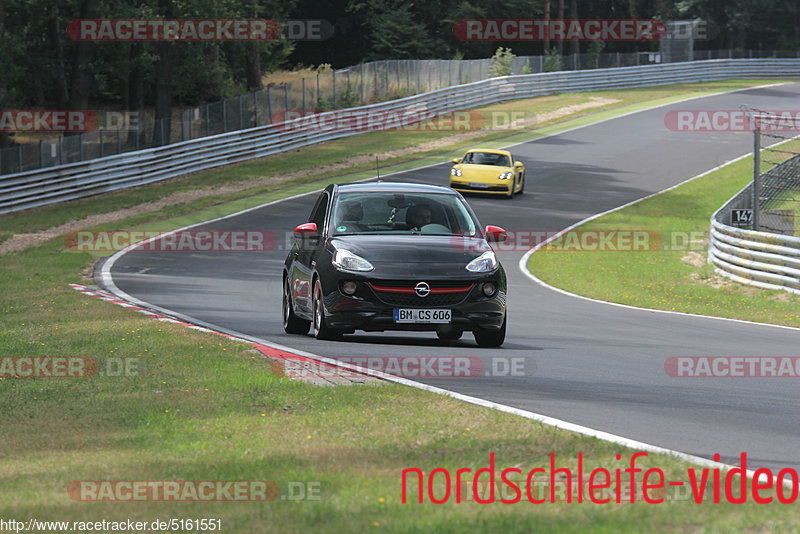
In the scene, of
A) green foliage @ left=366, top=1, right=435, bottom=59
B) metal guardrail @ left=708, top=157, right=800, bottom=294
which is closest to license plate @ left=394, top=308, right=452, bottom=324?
metal guardrail @ left=708, top=157, right=800, bottom=294

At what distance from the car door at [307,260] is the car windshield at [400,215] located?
309mm

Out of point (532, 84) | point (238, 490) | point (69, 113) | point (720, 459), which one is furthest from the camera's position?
point (532, 84)

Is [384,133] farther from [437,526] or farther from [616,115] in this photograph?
[437,526]

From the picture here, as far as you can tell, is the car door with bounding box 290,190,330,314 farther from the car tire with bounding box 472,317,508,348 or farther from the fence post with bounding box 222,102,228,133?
the fence post with bounding box 222,102,228,133

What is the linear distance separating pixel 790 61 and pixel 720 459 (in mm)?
75892

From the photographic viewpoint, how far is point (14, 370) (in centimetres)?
1041

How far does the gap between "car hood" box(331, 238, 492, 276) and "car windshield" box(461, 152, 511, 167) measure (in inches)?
918

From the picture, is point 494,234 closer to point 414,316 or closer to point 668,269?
point 414,316

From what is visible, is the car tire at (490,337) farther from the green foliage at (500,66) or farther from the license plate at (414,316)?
the green foliage at (500,66)

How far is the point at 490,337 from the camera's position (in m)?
12.3

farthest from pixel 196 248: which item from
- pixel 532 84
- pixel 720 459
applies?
pixel 532 84

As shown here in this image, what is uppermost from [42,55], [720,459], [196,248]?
[42,55]

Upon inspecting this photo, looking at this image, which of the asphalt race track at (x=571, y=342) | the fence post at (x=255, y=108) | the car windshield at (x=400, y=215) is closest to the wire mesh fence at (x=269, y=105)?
the fence post at (x=255, y=108)

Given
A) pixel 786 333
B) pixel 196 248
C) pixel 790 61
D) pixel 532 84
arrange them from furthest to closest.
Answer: pixel 790 61 < pixel 532 84 < pixel 196 248 < pixel 786 333
